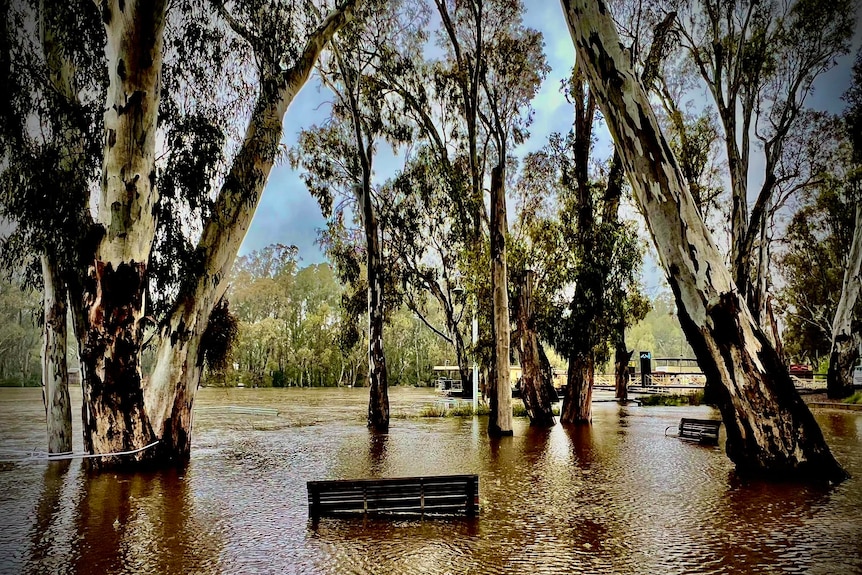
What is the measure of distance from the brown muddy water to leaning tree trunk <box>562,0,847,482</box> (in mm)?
640

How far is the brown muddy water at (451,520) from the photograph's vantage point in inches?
205

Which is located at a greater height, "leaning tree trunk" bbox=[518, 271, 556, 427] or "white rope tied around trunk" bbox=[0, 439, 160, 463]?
"leaning tree trunk" bbox=[518, 271, 556, 427]

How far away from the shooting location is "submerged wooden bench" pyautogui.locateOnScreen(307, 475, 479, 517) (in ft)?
22.0

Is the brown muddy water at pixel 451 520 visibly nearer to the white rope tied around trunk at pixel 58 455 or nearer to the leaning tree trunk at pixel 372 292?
the white rope tied around trunk at pixel 58 455

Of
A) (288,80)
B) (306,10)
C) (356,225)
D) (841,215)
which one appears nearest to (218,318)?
(288,80)

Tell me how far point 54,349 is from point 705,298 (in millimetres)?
9735

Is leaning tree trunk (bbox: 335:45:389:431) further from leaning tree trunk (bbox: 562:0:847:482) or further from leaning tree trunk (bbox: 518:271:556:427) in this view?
leaning tree trunk (bbox: 562:0:847:482)

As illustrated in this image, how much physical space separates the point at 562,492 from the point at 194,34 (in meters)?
9.65

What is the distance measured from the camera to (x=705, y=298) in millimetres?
9391

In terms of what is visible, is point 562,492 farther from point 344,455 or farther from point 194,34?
point 194,34

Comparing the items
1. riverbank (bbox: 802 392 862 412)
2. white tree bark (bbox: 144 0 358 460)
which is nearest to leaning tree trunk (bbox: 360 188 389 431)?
white tree bark (bbox: 144 0 358 460)

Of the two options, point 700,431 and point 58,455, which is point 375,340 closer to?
point 700,431

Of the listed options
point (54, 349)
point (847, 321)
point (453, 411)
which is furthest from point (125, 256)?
point (847, 321)

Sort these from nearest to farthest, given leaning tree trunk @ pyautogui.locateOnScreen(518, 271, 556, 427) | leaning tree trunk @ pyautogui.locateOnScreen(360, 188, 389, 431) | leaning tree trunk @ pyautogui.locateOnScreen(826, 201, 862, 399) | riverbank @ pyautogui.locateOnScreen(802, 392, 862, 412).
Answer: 1. leaning tree trunk @ pyautogui.locateOnScreen(360, 188, 389, 431)
2. leaning tree trunk @ pyautogui.locateOnScreen(518, 271, 556, 427)
3. riverbank @ pyautogui.locateOnScreen(802, 392, 862, 412)
4. leaning tree trunk @ pyautogui.locateOnScreen(826, 201, 862, 399)
